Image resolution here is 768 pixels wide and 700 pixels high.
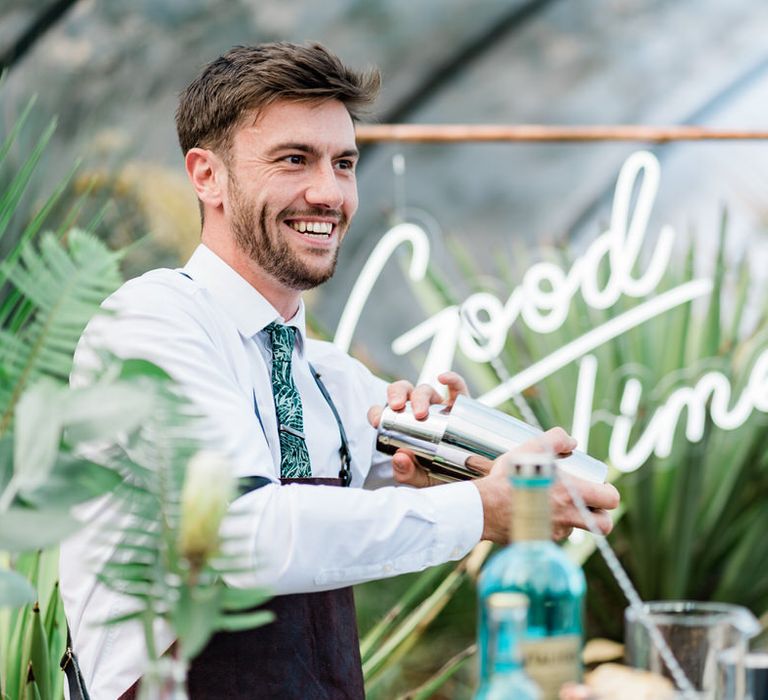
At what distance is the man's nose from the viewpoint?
6.14 feet

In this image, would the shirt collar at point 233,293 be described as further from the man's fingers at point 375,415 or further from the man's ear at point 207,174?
the man's fingers at point 375,415

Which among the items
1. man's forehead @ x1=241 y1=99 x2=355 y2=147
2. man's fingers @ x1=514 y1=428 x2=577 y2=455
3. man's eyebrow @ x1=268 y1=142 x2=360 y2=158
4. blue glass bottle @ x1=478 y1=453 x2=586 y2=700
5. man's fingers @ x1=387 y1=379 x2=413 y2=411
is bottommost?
blue glass bottle @ x1=478 y1=453 x2=586 y2=700

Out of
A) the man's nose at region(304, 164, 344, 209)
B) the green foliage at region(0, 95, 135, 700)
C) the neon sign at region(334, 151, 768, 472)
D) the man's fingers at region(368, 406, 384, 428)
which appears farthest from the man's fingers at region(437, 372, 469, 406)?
the neon sign at region(334, 151, 768, 472)

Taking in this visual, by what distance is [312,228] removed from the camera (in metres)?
1.89

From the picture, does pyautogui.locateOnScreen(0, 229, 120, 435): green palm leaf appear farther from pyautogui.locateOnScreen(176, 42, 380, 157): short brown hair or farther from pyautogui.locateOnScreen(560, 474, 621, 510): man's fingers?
pyautogui.locateOnScreen(176, 42, 380, 157): short brown hair

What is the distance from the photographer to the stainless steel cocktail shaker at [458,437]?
5.07 feet

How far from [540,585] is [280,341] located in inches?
35.8

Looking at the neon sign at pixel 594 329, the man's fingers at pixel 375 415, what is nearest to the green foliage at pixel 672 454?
the neon sign at pixel 594 329

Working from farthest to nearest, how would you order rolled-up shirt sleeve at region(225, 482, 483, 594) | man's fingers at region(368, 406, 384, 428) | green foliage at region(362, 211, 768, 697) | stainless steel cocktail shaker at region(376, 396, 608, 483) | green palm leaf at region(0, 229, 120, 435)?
green foliage at region(362, 211, 768, 697), man's fingers at region(368, 406, 384, 428), stainless steel cocktail shaker at region(376, 396, 608, 483), rolled-up shirt sleeve at region(225, 482, 483, 594), green palm leaf at region(0, 229, 120, 435)

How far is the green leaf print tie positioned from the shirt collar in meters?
0.03

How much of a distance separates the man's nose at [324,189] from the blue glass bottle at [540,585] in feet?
3.24

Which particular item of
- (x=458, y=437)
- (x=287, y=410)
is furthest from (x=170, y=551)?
(x=287, y=410)

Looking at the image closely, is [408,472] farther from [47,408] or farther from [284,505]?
[47,408]

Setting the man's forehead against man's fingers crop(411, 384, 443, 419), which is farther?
the man's forehead
